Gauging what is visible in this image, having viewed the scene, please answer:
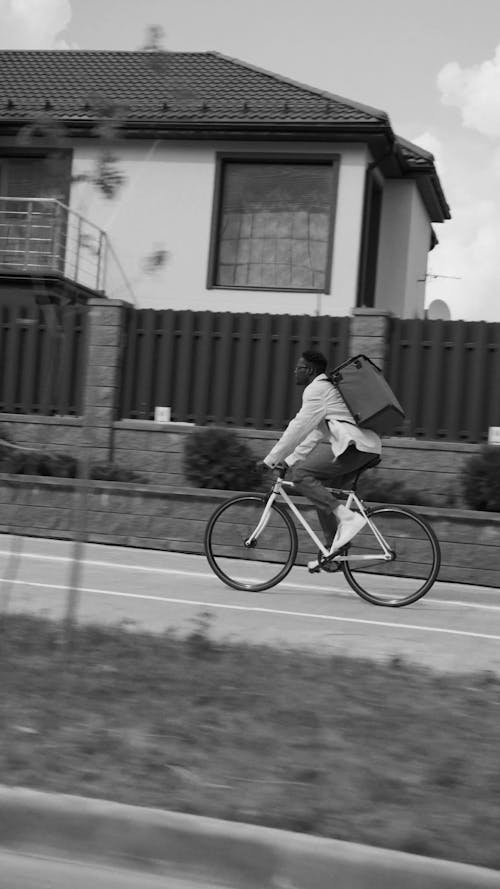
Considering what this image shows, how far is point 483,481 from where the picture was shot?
36.5 feet

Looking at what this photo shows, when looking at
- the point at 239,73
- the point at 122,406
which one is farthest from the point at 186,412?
the point at 239,73

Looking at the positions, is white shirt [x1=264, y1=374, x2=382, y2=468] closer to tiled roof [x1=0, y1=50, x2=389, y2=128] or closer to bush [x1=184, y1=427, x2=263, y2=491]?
bush [x1=184, y1=427, x2=263, y2=491]

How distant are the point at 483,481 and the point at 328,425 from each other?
2.62 metres

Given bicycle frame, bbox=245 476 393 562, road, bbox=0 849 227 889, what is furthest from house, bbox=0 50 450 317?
road, bbox=0 849 227 889

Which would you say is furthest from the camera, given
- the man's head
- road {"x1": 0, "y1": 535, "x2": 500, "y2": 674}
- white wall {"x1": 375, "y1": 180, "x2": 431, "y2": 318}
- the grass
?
white wall {"x1": 375, "y1": 180, "x2": 431, "y2": 318}

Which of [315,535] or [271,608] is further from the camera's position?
[315,535]

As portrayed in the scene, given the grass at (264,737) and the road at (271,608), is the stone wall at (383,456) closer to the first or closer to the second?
the road at (271,608)

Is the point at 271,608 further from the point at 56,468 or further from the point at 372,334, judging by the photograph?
the point at 372,334

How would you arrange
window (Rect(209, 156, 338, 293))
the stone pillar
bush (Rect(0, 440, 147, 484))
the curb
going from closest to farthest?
the curb, bush (Rect(0, 440, 147, 484)), the stone pillar, window (Rect(209, 156, 338, 293))

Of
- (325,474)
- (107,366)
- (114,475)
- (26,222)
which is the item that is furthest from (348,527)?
(26,222)

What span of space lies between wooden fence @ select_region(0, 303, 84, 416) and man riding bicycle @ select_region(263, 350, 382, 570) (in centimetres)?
525

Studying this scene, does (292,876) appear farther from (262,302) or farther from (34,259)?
(34,259)

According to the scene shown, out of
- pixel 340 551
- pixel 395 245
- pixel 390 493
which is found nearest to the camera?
pixel 340 551

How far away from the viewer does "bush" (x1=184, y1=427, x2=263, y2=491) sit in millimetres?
11992
